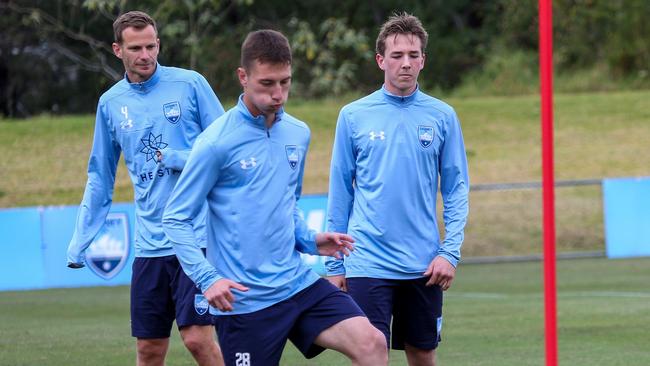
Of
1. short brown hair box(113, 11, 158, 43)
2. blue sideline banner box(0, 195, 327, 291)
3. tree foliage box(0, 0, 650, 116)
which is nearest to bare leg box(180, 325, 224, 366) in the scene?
short brown hair box(113, 11, 158, 43)

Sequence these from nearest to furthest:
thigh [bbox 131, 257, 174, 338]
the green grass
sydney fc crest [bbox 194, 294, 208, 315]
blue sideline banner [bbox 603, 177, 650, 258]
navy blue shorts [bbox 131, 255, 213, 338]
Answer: sydney fc crest [bbox 194, 294, 208, 315] → navy blue shorts [bbox 131, 255, 213, 338] → thigh [bbox 131, 257, 174, 338] → blue sideline banner [bbox 603, 177, 650, 258] → the green grass

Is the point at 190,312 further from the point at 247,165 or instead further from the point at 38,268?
the point at 38,268

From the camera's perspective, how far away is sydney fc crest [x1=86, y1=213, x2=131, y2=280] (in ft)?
54.4

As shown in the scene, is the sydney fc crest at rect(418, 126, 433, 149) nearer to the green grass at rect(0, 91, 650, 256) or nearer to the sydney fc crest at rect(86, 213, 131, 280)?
the sydney fc crest at rect(86, 213, 131, 280)

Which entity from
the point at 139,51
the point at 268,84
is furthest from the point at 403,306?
the point at 139,51

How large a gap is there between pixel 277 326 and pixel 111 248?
1110cm

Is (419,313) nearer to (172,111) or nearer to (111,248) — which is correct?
(172,111)

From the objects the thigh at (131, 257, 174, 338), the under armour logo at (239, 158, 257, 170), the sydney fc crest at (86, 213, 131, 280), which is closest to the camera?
the under armour logo at (239, 158, 257, 170)

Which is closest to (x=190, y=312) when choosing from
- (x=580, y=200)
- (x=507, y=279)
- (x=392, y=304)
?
(x=392, y=304)

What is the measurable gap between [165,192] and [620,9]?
29.7m

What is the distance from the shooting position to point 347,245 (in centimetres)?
607

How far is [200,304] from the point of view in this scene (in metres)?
7.16

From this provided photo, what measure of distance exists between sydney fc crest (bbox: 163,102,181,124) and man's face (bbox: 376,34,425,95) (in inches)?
48.6

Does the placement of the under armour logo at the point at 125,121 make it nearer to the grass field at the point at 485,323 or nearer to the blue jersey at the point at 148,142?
the blue jersey at the point at 148,142
